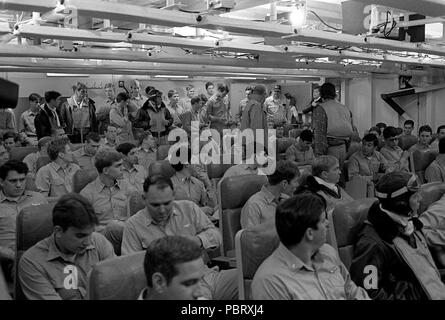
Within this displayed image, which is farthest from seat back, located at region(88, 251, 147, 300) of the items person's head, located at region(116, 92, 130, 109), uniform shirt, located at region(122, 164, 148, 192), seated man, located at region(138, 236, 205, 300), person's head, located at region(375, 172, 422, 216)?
person's head, located at region(116, 92, 130, 109)

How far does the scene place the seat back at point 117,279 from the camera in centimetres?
224

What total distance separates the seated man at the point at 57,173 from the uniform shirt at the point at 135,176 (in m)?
0.54

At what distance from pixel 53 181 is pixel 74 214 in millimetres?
3100

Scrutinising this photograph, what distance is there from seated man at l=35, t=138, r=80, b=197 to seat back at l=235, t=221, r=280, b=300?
3231mm

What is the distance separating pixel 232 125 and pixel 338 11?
3.01 m

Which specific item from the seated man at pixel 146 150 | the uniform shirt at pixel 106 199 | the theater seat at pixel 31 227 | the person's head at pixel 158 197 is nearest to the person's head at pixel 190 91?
the seated man at pixel 146 150

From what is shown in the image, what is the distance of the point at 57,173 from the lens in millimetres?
5645

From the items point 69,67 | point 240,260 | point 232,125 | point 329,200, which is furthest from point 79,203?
point 232,125

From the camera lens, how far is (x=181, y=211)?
355 centimetres

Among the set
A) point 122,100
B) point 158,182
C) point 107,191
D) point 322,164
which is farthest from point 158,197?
point 122,100

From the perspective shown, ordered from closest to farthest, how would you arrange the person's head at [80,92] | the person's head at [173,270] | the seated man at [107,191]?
the person's head at [173,270]
the seated man at [107,191]
the person's head at [80,92]

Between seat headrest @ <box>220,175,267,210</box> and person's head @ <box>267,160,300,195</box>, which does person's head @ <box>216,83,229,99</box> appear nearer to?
seat headrest @ <box>220,175,267,210</box>

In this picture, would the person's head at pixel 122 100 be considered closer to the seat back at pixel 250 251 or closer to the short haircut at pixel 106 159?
the short haircut at pixel 106 159

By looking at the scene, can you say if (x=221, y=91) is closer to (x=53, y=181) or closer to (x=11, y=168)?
(x=53, y=181)
